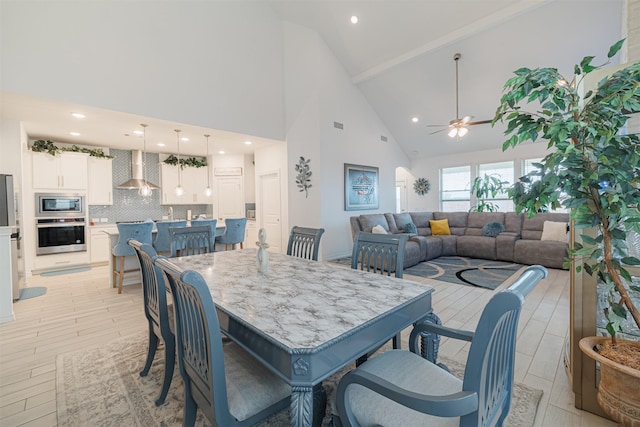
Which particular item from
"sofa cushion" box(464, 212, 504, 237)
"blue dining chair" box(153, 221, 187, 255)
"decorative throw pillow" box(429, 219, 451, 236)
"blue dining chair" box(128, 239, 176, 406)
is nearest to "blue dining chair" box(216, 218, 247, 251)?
"blue dining chair" box(153, 221, 187, 255)

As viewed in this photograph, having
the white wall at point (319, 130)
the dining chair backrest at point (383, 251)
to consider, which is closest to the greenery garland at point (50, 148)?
the white wall at point (319, 130)

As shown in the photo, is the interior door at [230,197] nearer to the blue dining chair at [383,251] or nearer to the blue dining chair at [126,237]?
the blue dining chair at [126,237]

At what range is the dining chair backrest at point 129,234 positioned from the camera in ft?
12.7

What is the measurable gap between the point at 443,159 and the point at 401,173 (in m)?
1.51

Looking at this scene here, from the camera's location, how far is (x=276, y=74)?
220 inches

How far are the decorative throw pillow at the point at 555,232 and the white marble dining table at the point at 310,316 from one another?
199 inches

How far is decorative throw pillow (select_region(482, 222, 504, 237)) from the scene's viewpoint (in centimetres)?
595

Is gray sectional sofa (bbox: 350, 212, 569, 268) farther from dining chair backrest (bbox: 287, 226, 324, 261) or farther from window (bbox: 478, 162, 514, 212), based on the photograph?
dining chair backrest (bbox: 287, 226, 324, 261)

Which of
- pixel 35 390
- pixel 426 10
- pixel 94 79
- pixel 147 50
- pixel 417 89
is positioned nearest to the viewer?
pixel 35 390

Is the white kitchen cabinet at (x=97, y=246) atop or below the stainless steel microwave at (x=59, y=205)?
below

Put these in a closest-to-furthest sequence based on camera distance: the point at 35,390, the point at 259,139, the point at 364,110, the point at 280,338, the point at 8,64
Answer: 1. the point at 280,338
2. the point at 35,390
3. the point at 8,64
4. the point at 259,139
5. the point at 364,110

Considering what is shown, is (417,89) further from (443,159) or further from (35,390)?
(35,390)

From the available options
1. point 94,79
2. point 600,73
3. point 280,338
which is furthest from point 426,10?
point 280,338

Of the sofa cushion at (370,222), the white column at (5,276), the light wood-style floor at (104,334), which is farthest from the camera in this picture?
the sofa cushion at (370,222)
